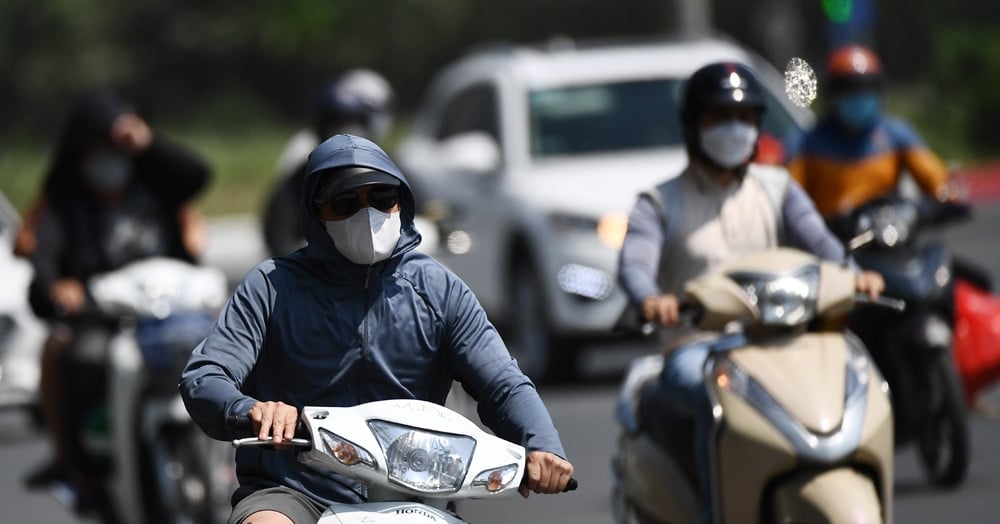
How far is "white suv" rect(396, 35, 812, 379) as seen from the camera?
519 inches

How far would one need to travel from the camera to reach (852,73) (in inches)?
367

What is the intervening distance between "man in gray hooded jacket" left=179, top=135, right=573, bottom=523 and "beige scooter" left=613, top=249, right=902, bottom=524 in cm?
133

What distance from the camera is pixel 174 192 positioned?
371 inches

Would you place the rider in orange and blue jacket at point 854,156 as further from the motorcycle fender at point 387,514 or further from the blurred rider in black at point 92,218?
the motorcycle fender at point 387,514

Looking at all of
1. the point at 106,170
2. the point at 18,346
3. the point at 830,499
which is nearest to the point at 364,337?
the point at 830,499

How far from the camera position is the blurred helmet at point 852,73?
30.5ft

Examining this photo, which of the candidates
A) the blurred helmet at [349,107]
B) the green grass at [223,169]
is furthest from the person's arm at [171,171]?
the green grass at [223,169]

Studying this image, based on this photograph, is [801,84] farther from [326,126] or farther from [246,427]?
[326,126]

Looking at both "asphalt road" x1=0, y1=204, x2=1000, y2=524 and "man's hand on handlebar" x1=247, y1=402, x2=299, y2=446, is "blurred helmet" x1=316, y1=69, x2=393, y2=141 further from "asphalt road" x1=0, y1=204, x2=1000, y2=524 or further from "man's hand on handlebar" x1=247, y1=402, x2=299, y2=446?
"man's hand on handlebar" x1=247, y1=402, x2=299, y2=446

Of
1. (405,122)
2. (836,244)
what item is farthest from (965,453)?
(405,122)

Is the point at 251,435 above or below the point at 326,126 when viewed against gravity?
below

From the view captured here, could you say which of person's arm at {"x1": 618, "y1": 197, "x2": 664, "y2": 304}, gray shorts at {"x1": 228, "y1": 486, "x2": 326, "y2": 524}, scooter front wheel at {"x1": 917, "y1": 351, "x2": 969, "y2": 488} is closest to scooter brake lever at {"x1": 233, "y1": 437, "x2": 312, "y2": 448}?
gray shorts at {"x1": 228, "y1": 486, "x2": 326, "y2": 524}

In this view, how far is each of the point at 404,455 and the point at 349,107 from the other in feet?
18.1

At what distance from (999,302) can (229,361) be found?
6.03m
